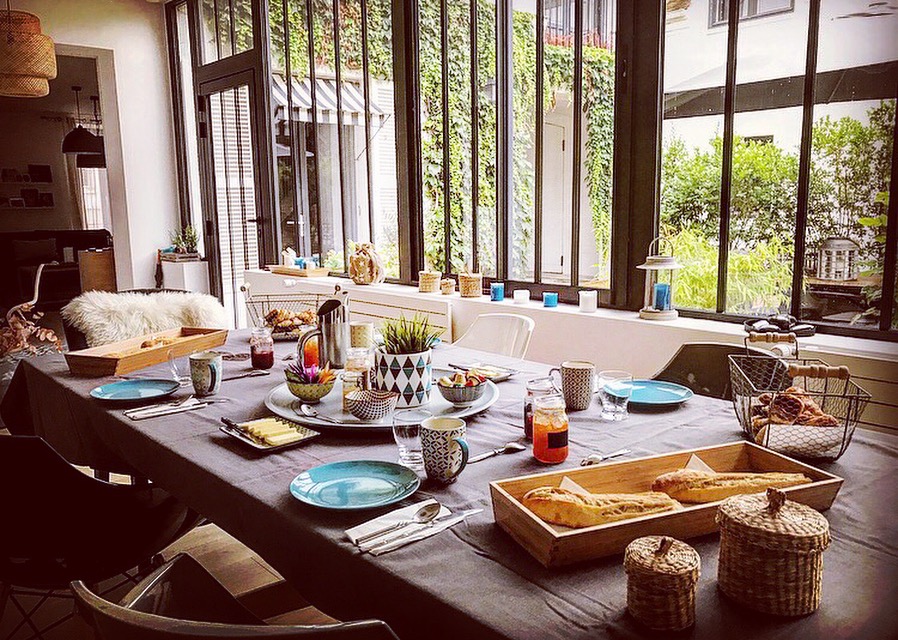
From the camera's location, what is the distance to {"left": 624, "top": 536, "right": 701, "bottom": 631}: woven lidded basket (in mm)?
915

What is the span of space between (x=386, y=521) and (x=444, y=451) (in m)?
0.21

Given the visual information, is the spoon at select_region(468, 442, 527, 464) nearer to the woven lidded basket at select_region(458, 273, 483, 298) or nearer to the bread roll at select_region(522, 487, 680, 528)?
the bread roll at select_region(522, 487, 680, 528)

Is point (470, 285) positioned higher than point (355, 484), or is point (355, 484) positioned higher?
point (470, 285)

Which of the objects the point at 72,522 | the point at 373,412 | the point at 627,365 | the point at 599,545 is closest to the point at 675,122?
the point at 627,365

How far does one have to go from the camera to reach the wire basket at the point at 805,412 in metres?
1.46

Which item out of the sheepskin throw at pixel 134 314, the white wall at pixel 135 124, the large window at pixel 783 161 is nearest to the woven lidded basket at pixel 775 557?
the large window at pixel 783 161

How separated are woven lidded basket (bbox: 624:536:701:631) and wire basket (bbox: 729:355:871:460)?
0.65 metres

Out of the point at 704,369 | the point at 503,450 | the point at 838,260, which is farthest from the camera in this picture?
the point at 838,260

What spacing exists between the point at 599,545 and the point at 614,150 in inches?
104

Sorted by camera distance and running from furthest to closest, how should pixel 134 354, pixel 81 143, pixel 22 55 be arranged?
pixel 81 143 < pixel 22 55 < pixel 134 354

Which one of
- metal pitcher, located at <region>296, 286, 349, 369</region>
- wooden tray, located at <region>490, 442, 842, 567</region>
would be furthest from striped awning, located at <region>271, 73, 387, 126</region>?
wooden tray, located at <region>490, 442, 842, 567</region>

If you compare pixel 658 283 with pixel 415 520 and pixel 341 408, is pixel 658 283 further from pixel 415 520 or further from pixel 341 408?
pixel 415 520

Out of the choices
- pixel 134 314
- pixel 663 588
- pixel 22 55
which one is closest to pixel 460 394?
pixel 663 588

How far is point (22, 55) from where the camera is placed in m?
4.44
